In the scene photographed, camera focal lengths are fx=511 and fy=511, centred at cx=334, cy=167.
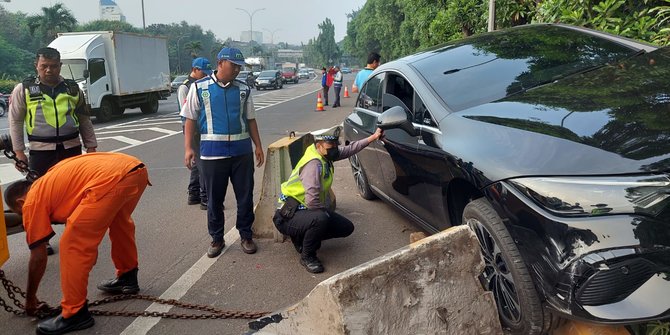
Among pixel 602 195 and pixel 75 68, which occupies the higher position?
pixel 75 68

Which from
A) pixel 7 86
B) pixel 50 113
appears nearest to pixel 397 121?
pixel 50 113

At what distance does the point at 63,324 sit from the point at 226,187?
165 centimetres

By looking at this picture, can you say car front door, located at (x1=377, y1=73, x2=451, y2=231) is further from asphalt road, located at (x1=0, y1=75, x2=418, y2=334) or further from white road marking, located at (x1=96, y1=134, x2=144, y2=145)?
white road marking, located at (x1=96, y1=134, x2=144, y2=145)

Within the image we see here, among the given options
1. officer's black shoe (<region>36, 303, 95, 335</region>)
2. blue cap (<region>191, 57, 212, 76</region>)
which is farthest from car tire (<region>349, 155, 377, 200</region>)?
officer's black shoe (<region>36, 303, 95, 335</region>)

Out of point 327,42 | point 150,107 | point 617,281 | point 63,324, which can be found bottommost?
point 63,324

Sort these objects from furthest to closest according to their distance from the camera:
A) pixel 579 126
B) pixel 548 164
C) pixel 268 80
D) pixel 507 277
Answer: pixel 268 80 → pixel 507 277 → pixel 579 126 → pixel 548 164

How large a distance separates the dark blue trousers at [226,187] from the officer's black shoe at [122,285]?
2.78 feet

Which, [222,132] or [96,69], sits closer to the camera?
[222,132]

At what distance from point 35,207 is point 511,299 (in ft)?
8.88

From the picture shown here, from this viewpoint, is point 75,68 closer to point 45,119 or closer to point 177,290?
point 45,119

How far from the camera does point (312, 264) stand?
4062 millimetres

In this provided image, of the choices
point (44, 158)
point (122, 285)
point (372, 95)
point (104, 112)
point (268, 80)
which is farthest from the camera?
point (268, 80)

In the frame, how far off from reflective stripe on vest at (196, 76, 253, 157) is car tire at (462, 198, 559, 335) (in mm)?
2131

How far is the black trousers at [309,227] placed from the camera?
4.04 meters
